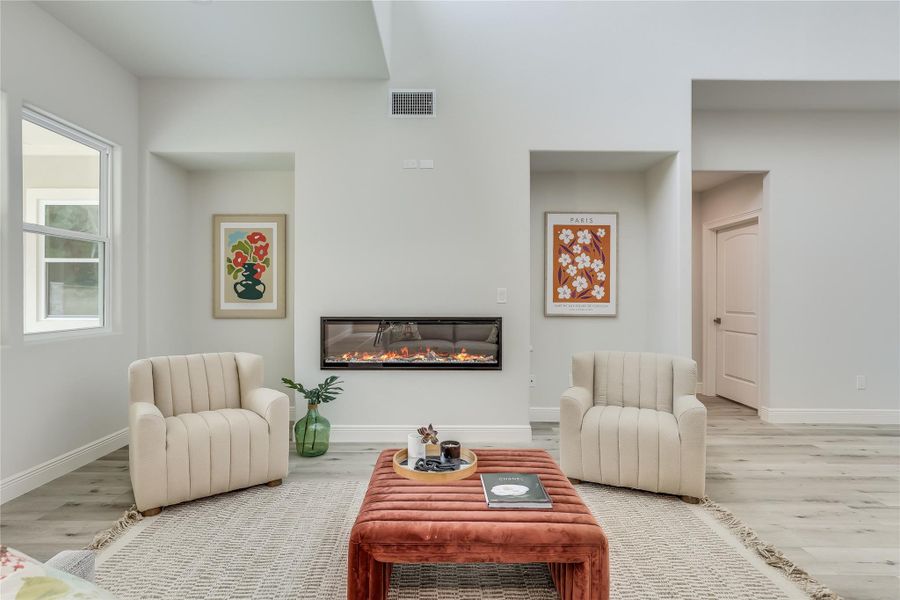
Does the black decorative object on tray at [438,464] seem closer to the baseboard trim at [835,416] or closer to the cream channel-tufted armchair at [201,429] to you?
the cream channel-tufted armchair at [201,429]

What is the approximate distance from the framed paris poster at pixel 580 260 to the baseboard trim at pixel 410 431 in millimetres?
1215

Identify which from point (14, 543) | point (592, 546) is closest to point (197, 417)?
point (14, 543)

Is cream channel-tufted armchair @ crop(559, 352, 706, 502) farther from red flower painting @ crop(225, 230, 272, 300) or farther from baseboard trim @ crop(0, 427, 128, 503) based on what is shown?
baseboard trim @ crop(0, 427, 128, 503)

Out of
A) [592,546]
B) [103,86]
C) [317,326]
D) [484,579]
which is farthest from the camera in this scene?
[317,326]

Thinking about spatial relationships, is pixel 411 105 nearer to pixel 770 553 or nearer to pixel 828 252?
pixel 770 553

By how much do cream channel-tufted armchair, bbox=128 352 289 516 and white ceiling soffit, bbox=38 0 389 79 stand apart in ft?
6.82

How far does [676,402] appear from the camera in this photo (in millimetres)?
2924

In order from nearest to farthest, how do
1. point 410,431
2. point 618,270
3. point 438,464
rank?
point 438,464 → point 410,431 → point 618,270

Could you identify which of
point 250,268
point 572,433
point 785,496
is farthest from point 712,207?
point 250,268

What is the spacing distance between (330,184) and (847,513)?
386 cm

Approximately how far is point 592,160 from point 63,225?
3891 mm

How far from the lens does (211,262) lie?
4.38 metres

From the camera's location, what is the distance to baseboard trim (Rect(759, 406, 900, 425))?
4324mm

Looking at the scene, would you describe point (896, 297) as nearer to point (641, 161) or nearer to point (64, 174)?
point (641, 161)
